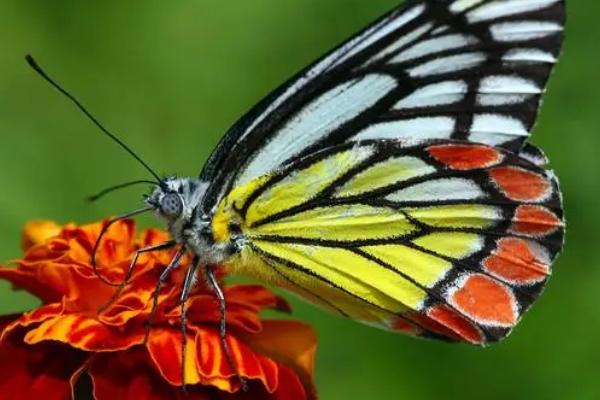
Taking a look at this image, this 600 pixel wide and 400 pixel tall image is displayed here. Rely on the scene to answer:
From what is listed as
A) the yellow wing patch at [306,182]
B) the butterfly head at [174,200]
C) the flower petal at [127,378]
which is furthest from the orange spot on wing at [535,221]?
the flower petal at [127,378]

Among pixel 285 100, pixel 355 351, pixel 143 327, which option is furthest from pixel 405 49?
pixel 355 351

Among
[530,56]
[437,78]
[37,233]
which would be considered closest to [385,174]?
[437,78]

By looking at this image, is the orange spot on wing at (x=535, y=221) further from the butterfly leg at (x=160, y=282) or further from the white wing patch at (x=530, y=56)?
the butterfly leg at (x=160, y=282)

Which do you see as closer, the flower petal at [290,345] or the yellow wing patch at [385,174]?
the flower petal at [290,345]

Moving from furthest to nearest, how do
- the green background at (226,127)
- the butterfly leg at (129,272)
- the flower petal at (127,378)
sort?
the green background at (226,127)
the butterfly leg at (129,272)
the flower petal at (127,378)

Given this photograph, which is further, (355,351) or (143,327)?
(355,351)

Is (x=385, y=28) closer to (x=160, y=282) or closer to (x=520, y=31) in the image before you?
(x=520, y=31)

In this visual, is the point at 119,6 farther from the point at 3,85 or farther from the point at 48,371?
the point at 48,371
